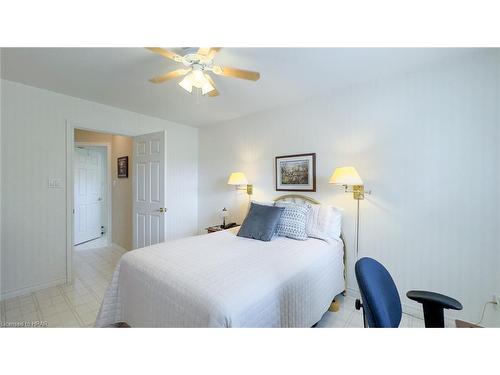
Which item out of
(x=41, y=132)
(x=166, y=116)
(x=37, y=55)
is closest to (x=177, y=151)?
(x=166, y=116)

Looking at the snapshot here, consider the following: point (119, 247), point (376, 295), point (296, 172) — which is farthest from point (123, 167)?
point (376, 295)

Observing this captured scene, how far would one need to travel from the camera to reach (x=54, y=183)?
8.26 ft

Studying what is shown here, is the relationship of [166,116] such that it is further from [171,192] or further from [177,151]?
[171,192]

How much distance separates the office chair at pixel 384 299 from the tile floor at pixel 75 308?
94cm

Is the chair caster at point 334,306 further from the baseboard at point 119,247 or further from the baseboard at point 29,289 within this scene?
the baseboard at point 119,247

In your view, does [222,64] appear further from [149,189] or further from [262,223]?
A: [149,189]

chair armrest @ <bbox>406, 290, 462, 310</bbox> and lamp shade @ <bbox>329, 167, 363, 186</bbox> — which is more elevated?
lamp shade @ <bbox>329, 167, 363, 186</bbox>

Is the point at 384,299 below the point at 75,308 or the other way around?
the other way around

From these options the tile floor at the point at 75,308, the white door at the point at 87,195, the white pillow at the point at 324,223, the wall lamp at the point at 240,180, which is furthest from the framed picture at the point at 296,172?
the white door at the point at 87,195

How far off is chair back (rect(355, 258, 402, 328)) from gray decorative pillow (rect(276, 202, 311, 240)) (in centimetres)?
107

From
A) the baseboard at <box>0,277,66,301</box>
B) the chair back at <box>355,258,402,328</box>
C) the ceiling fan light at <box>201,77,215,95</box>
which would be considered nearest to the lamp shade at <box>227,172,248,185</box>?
the ceiling fan light at <box>201,77,215,95</box>

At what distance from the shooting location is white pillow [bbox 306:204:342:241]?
7.16 ft

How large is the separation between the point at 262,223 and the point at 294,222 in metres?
0.35

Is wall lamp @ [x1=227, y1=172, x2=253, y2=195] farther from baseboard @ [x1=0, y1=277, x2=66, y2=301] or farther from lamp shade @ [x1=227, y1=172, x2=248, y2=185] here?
baseboard @ [x1=0, y1=277, x2=66, y2=301]
